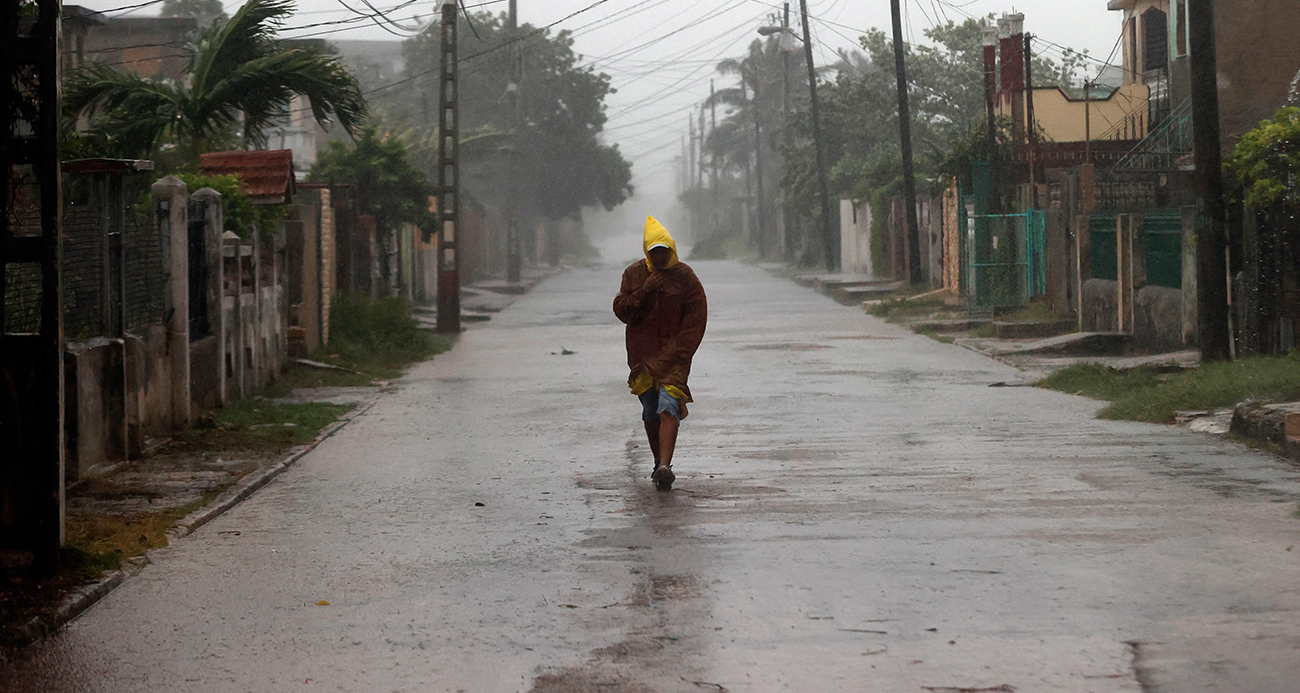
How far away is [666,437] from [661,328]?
0.74 metres

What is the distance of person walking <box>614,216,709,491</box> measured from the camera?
377 inches

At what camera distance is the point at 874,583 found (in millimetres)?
6613

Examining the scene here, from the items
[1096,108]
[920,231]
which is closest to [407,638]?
[920,231]

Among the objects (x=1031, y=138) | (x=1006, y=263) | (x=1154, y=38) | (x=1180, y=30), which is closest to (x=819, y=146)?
(x=1154, y=38)

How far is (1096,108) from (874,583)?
34.6m

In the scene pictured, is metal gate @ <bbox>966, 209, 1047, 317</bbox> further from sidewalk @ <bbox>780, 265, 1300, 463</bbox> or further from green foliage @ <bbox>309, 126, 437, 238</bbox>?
green foliage @ <bbox>309, 126, 437, 238</bbox>

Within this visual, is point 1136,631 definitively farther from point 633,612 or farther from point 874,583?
point 633,612

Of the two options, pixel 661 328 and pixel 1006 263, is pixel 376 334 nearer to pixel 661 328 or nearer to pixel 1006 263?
pixel 1006 263

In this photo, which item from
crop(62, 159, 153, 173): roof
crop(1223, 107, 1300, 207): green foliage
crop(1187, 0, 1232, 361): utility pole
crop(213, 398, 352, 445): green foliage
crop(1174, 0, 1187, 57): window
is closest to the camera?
crop(62, 159, 153, 173): roof

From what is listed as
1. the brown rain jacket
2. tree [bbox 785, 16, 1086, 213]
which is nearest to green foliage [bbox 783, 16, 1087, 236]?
tree [bbox 785, 16, 1086, 213]

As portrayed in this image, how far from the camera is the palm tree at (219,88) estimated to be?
55.8 ft


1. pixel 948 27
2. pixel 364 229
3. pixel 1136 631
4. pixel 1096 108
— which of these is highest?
pixel 948 27

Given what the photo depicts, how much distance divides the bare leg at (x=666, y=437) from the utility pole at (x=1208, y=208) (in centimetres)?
763

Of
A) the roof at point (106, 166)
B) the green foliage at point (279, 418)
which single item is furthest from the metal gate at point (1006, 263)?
the roof at point (106, 166)
